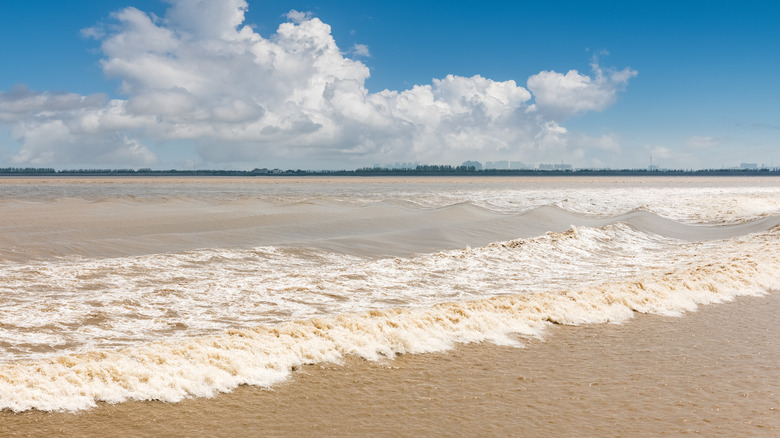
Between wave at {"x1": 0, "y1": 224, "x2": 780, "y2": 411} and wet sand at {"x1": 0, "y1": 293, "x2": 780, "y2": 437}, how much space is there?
349 mm

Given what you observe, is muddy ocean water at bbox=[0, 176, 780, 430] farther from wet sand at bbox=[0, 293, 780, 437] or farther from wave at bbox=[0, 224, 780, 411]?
wet sand at bbox=[0, 293, 780, 437]

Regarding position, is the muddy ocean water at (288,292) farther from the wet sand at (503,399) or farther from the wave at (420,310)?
the wet sand at (503,399)

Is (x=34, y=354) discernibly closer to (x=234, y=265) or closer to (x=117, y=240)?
(x=234, y=265)

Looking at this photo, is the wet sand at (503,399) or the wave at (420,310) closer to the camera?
the wet sand at (503,399)

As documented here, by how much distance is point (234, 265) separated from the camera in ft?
46.7

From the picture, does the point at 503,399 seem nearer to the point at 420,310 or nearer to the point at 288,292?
the point at 420,310

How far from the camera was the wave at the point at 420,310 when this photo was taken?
20.6 ft

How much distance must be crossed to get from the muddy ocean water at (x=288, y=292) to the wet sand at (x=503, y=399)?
379mm

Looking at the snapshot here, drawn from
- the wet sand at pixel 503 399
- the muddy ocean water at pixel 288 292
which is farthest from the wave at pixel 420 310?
the wet sand at pixel 503 399

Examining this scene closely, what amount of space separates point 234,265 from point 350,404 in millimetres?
8904

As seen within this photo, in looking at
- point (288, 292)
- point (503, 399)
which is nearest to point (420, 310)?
point (288, 292)

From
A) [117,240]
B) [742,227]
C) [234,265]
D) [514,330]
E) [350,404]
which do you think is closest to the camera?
[350,404]

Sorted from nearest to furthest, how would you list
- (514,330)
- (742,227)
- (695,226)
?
(514,330) < (742,227) < (695,226)

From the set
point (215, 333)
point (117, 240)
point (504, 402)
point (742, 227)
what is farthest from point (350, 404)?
point (742, 227)
